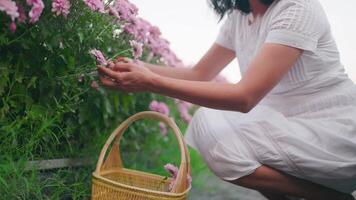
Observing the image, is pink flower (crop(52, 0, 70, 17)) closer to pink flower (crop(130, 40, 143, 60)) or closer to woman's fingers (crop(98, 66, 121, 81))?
woman's fingers (crop(98, 66, 121, 81))

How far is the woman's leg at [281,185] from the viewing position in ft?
7.00

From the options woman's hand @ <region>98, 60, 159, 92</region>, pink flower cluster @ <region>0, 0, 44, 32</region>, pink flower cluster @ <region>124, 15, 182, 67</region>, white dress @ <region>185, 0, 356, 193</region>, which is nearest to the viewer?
pink flower cluster @ <region>0, 0, 44, 32</region>

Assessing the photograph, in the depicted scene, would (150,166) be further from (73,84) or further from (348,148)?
(348,148)

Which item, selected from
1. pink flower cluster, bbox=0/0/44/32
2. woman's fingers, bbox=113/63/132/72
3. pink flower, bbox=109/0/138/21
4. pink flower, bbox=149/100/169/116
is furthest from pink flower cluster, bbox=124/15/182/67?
pink flower cluster, bbox=0/0/44/32

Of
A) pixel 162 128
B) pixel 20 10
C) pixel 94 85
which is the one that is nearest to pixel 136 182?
pixel 94 85

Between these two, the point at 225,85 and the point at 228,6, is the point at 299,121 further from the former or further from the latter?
the point at 228,6

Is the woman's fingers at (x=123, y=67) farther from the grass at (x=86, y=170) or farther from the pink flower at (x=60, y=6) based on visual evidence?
the grass at (x=86, y=170)

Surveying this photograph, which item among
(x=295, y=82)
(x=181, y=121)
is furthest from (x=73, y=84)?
(x=181, y=121)

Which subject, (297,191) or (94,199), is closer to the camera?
(94,199)

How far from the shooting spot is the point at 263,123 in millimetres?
2188

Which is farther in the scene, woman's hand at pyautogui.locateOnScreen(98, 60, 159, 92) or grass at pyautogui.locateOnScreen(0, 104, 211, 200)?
grass at pyautogui.locateOnScreen(0, 104, 211, 200)

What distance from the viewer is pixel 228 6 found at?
2.42 meters

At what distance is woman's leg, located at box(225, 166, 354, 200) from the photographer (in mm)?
2135

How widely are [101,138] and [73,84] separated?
58 cm
